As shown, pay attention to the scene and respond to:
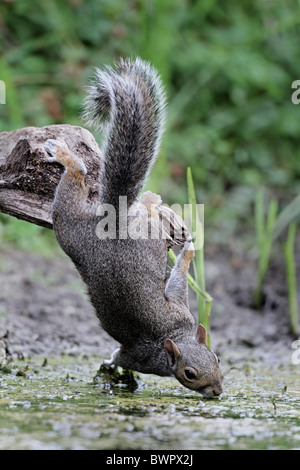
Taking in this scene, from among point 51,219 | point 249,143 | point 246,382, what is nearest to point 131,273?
point 51,219

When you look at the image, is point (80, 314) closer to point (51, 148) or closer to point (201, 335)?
point (201, 335)

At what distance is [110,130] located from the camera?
374 centimetres

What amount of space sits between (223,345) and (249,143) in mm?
4196

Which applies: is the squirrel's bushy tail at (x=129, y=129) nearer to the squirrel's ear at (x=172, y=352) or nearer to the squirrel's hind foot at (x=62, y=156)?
the squirrel's hind foot at (x=62, y=156)

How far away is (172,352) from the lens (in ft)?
12.3

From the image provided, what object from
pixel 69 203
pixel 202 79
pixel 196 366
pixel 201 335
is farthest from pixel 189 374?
pixel 202 79

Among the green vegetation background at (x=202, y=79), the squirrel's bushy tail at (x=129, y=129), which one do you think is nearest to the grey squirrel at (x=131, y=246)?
the squirrel's bushy tail at (x=129, y=129)

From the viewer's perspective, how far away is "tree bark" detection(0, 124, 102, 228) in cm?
388

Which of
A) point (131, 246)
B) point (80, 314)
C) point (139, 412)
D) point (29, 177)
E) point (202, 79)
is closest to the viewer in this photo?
point (139, 412)

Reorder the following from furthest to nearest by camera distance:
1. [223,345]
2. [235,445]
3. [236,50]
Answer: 1. [236,50]
2. [223,345]
3. [235,445]

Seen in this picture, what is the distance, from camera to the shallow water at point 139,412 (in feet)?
9.07

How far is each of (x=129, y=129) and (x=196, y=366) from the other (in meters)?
1.20
